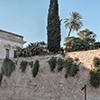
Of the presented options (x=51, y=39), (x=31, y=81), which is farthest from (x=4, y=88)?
(x=51, y=39)

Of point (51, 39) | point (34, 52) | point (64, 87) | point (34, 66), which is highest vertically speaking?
point (51, 39)

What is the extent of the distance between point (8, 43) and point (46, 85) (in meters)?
12.5

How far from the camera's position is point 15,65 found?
62.0 ft

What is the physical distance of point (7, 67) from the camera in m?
19.3

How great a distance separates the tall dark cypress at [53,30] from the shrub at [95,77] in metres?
6.80

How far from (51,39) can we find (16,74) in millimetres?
5417

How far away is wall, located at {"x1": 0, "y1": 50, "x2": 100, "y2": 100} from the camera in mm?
13422

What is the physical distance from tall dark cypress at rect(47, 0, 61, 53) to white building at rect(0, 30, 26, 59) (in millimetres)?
8308

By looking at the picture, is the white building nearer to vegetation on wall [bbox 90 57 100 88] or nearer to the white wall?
the white wall

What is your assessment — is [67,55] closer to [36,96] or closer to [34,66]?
[34,66]

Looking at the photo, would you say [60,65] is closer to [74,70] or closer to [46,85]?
[74,70]

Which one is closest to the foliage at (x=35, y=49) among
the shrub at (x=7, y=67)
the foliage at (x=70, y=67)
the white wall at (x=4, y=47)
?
the shrub at (x=7, y=67)

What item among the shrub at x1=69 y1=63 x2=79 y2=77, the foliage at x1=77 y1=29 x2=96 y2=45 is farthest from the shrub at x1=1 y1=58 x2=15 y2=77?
the foliage at x1=77 y1=29 x2=96 y2=45

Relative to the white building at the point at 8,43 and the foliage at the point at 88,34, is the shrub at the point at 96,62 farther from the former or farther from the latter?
the white building at the point at 8,43
